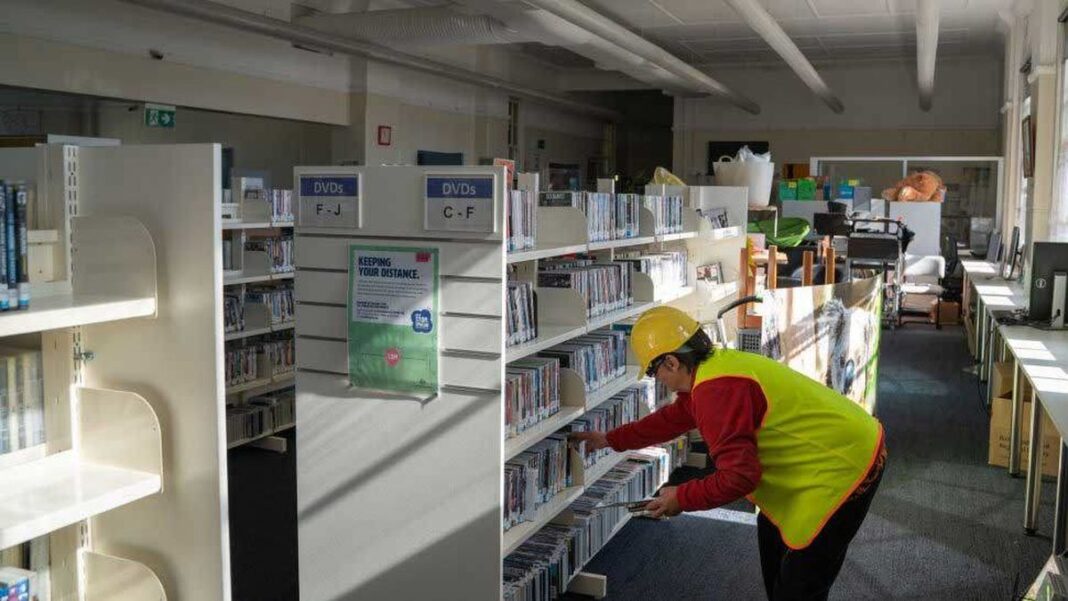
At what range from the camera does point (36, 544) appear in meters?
2.25

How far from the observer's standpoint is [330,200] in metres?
3.64

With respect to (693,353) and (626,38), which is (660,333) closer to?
(693,353)

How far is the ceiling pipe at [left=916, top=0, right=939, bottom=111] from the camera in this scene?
9219 mm

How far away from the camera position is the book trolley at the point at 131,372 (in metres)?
2.16

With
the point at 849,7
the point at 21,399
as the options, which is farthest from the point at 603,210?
the point at 849,7

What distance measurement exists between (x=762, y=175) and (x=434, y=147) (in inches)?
276

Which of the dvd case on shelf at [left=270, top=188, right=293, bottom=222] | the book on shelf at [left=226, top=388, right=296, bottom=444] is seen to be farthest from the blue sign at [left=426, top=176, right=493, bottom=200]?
the dvd case on shelf at [left=270, top=188, right=293, bottom=222]

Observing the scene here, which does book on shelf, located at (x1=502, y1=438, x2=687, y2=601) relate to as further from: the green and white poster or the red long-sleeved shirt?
the red long-sleeved shirt

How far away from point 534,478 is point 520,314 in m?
0.63

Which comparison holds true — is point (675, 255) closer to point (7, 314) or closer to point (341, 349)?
point (341, 349)

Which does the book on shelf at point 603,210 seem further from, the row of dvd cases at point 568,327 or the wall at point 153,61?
the wall at point 153,61

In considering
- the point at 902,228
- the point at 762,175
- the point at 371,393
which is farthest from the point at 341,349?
the point at 902,228

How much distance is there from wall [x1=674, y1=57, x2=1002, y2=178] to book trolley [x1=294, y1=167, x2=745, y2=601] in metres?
15.6

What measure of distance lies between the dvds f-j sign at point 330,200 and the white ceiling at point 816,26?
8.31 metres
